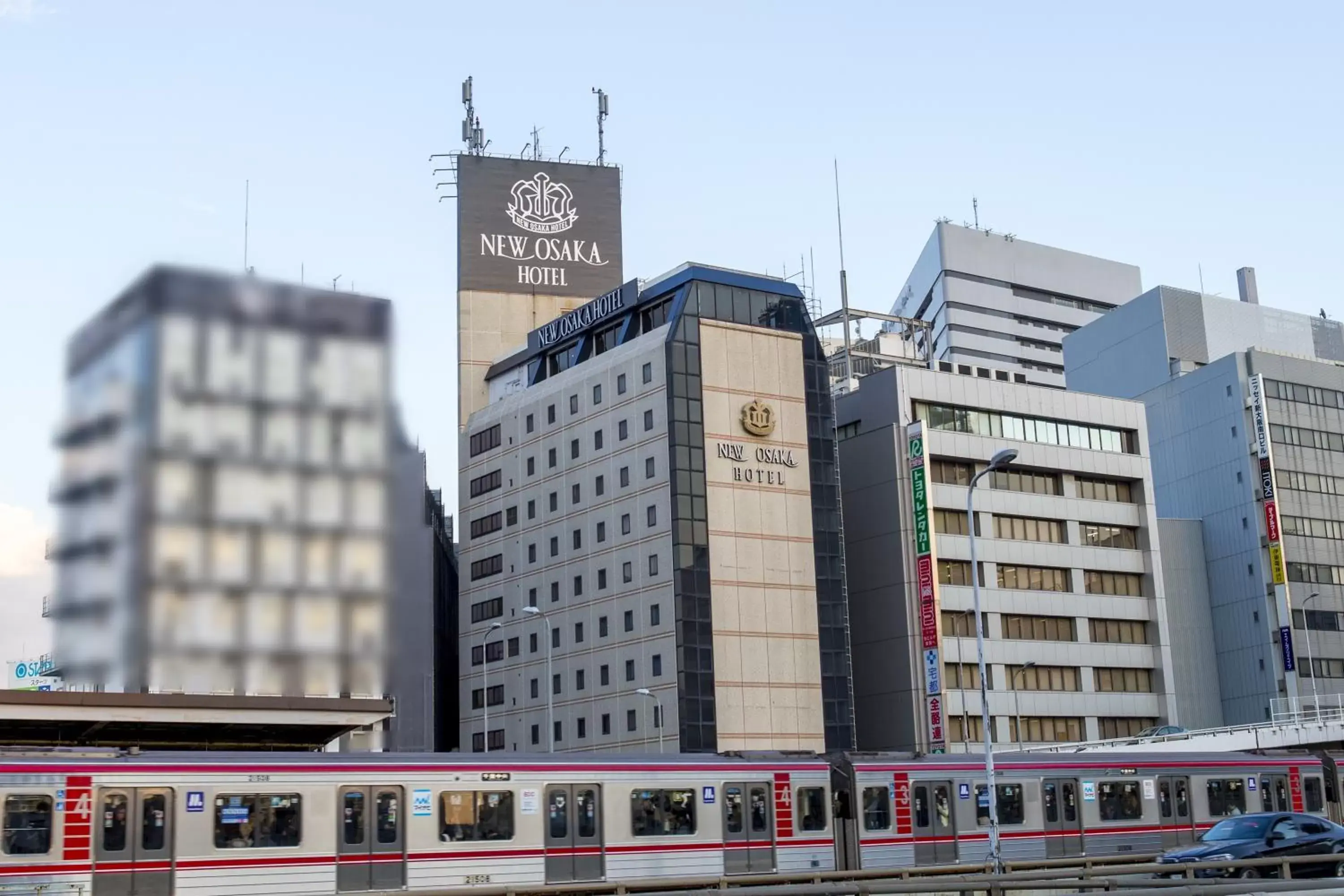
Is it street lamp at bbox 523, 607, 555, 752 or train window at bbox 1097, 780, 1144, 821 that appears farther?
street lamp at bbox 523, 607, 555, 752

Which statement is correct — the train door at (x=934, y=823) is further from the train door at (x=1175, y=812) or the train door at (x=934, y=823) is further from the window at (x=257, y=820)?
the window at (x=257, y=820)

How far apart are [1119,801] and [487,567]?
235 ft

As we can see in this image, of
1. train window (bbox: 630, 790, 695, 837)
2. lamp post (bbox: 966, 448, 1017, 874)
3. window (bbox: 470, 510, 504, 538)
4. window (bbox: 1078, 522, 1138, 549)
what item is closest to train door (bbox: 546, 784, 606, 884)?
train window (bbox: 630, 790, 695, 837)

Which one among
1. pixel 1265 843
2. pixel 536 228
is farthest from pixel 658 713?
pixel 1265 843

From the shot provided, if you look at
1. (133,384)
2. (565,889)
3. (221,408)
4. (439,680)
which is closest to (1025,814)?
(565,889)

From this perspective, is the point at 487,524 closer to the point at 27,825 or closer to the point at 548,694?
the point at 548,694

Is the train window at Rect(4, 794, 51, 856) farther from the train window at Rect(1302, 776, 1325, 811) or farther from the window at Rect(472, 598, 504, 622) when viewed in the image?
the window at Rect(472, 598, 504, 622)

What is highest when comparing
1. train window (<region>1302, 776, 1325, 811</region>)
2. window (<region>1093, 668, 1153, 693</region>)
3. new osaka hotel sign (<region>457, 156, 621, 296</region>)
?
new osaka hotel sign (<region>457, 156, 621, 296</region>)

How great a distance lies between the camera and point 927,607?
327 feet

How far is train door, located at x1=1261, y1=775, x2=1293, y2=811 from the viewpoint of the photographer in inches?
2092

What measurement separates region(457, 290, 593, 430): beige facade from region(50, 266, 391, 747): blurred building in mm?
47726

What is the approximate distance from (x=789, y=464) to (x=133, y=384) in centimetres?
4062

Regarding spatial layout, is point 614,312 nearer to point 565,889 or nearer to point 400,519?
point 400,519

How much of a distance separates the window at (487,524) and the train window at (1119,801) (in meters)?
69.5
